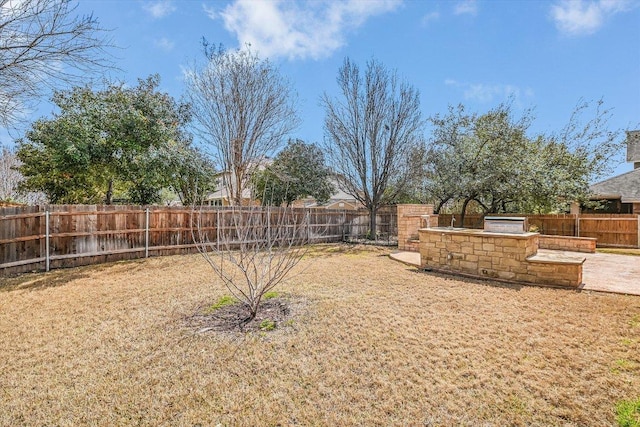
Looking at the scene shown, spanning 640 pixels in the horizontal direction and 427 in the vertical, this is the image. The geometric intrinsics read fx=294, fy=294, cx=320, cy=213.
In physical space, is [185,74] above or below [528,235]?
above

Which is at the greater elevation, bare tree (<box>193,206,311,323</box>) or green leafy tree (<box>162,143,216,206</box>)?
green leafy tree (<box>162,143,216,206</box>)

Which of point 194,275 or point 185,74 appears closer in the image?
point 194,275

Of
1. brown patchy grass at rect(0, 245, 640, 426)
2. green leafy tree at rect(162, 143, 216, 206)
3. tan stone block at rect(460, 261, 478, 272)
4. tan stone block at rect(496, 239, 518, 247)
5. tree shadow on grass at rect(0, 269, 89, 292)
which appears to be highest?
green leafy tree at rect(162, 143, 216, 206)

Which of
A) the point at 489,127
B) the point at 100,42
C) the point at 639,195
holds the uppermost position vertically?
the point at 489,127

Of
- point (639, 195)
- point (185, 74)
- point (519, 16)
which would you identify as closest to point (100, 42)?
point (185, 74)

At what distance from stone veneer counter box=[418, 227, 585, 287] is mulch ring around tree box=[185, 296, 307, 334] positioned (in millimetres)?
4149

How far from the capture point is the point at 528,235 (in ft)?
20.6

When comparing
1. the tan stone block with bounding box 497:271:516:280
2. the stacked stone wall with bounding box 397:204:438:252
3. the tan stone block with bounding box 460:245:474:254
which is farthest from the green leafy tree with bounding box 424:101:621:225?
the tan stone block with bounding box 497:271:516:280

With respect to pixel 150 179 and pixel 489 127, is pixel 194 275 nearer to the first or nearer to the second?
pixel 150 179

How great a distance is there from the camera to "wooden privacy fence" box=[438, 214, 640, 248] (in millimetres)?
11898

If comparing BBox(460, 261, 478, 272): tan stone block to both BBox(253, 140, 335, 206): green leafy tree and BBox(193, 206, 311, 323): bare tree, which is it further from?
BBox(253, 140, 335, 206): green leafy tree

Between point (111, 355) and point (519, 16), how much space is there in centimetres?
1185

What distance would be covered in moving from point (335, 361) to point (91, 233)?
29.1 ft

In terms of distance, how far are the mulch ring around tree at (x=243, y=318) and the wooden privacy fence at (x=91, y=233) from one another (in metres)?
1.61
